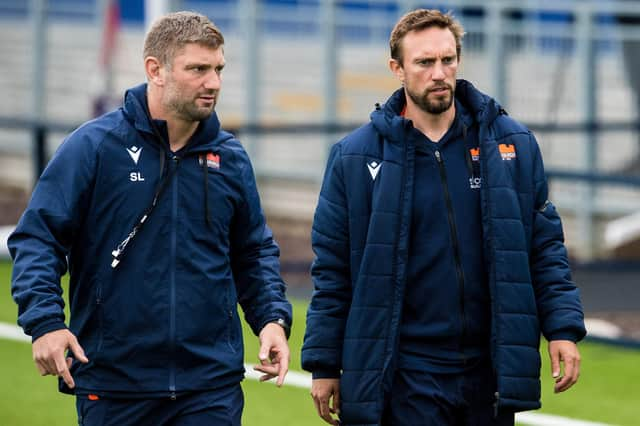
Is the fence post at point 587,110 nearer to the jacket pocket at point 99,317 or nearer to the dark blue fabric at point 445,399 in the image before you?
the dark blue fabric at point 445,399

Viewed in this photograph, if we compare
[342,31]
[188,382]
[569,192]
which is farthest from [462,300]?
[342,31]

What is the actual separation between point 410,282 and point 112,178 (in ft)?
3.38

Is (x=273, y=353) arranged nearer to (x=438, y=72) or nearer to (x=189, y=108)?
(x=189, y=108)

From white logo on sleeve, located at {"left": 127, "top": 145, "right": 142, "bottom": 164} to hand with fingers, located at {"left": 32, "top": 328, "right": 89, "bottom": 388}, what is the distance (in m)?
0.64

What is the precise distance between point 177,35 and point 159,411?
123cm

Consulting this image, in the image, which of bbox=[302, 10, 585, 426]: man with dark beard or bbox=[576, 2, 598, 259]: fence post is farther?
bbox=[576, 2, 598, 259]: fence post

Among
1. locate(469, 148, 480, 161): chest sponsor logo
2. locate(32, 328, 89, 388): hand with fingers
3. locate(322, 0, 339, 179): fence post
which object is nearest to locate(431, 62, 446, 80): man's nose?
locate(469, 148, 480, 161): chest sponsor logo

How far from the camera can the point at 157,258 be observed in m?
5.08

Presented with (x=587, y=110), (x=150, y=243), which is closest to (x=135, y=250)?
(x=150, y=243)

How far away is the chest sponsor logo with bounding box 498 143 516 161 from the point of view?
5.13 metres

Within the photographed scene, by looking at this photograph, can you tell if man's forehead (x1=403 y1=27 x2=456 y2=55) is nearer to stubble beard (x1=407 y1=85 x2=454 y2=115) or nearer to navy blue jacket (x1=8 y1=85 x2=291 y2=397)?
stubble beard (x1=407 y1=85 x2=454 y2=115)

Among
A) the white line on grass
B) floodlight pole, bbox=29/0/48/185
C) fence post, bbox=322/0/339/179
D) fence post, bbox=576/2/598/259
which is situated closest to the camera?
the white line on grass

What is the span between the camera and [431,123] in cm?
520

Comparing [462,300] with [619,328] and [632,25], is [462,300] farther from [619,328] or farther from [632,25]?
[632,25]
